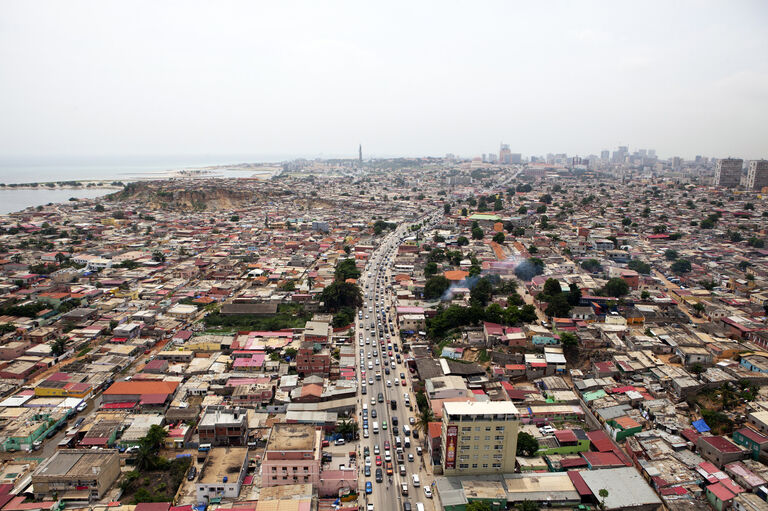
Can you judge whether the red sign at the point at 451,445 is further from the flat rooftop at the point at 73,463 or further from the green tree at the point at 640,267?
the green tree at the point at 640,267

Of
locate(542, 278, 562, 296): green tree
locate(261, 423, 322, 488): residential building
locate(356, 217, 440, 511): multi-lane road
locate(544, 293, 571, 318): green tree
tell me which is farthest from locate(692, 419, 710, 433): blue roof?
locate(261, 423, 322, 488): residential building

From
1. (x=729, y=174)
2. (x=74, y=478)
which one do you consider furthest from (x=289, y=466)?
(x=729, y=174)

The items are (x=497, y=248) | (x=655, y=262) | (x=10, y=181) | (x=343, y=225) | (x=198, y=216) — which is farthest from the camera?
(x=10, y=181)

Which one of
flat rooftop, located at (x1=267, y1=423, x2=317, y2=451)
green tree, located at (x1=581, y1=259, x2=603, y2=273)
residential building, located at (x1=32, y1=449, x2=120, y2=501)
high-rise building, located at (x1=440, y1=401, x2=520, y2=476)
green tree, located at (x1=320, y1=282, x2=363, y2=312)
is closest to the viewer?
residential building, located at (x1=32, y1=449, x2=120, y2=501)

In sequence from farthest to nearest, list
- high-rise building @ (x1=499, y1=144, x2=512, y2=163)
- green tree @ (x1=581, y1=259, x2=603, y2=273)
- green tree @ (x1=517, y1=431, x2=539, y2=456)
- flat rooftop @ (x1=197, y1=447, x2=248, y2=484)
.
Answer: high-rise building @ (x1=499, y1=144, x2=512, y2=163), green tree @ (x1=581, y1=259, x2=603, y2=273), green tree @ (x1=517, y1=431, x2=539, y2=456), flat rooftop @ (x1=197, y1=447, x2=248, y2=484)

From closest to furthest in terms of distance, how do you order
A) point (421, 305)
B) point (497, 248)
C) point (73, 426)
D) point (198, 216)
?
point (73, 426) < point (421, 305) < point (497, 248) < point (198, 216)

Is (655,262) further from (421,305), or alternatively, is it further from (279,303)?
(279,303)

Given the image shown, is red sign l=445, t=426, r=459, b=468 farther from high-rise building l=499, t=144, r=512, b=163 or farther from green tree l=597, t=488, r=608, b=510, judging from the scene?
high-rise building l=499, t=144, r=512, b=163

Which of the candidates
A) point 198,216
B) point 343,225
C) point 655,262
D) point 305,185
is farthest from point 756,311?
point 305,185
